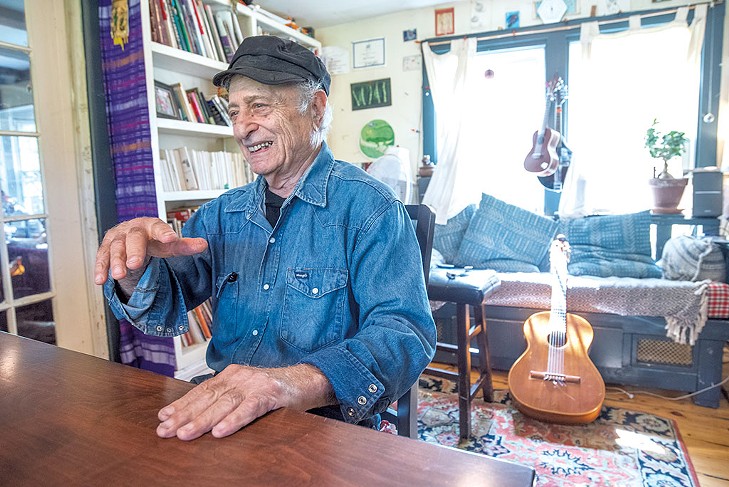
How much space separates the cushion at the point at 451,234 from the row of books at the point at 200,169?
4.70 ft

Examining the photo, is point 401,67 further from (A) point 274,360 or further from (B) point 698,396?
(A) point 274,360

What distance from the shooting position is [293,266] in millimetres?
1120

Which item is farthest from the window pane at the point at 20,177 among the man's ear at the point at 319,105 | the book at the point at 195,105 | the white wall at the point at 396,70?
the white wall at the point at 396,70

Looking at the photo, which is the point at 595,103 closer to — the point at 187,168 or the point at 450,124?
the point at 450,124

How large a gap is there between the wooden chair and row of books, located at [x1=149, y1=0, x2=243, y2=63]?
183 cm

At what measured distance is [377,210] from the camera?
3.65 ft

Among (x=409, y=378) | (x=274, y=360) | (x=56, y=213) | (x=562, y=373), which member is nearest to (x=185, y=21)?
(x=56, y=213)

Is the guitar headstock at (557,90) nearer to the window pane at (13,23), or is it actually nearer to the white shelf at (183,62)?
the white shelf at (183,62)

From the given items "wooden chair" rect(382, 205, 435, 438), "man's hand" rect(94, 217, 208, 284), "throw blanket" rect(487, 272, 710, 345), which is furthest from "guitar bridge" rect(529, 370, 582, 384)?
"man's hand" rect(94, 217, 208, 284)

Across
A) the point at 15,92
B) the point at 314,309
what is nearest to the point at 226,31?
the point at 15,92

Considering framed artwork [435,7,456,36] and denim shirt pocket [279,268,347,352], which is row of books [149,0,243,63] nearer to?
framed artwork [435,7,456,36]

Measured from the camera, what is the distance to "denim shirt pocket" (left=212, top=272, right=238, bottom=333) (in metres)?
1.17

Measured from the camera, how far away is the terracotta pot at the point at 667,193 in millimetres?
2973

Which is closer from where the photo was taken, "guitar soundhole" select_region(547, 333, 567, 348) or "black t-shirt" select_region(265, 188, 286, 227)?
"black t-shirt" select_region(265, 188, 286, 227)
